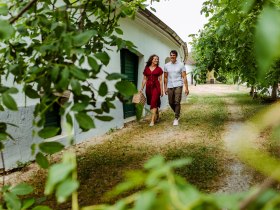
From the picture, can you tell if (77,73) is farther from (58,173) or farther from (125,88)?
(58,173)

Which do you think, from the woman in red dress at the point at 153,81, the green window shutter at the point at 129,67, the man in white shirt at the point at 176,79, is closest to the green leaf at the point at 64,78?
the man in white shirt at the point at 176,79

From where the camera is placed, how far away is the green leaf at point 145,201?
1.95 ft

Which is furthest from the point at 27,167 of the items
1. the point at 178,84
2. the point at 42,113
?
the point at 178,84

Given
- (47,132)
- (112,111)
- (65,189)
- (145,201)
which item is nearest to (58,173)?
(65,189)

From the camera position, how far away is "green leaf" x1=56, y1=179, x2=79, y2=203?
692 millimetres

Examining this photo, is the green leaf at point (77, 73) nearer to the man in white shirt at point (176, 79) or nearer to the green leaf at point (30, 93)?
the green leaf at point (30, 93)

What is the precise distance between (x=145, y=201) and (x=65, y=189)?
191 millimetres

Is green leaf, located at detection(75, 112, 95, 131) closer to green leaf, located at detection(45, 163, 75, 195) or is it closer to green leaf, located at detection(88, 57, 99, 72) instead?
green leaf, located at detection(88, 57, 99, 72)

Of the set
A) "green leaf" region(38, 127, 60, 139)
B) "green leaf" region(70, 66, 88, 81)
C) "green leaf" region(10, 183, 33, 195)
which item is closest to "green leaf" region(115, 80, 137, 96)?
"green leaf" region(70, 66, 88, 81)

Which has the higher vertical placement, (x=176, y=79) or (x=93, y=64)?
(x=93, y=64)

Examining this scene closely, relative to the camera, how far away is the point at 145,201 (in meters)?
0.60

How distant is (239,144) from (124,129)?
8533 millimetres

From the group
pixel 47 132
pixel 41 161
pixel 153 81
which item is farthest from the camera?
pixel 153 81

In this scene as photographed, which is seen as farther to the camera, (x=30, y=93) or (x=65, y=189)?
(x=30, y=93)
